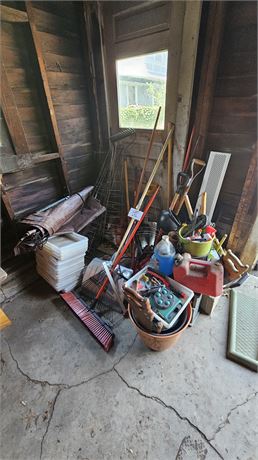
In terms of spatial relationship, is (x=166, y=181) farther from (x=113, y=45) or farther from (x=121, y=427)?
(x=121, y=427)

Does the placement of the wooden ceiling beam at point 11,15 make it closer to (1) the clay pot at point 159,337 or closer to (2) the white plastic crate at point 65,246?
Result: (2) the white plastic crate at point 65,246

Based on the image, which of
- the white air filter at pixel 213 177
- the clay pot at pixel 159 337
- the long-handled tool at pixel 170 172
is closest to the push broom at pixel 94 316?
the clay pot at pixel 159 337

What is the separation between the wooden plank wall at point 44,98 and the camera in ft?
4.86

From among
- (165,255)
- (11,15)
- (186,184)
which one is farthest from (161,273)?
(11,15)

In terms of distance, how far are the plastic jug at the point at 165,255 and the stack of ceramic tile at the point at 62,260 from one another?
643 millimetres

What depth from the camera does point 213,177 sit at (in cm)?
164

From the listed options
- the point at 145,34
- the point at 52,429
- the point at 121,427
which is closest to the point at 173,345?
the point at 121,427

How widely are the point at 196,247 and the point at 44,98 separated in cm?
165

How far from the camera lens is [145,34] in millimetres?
1564

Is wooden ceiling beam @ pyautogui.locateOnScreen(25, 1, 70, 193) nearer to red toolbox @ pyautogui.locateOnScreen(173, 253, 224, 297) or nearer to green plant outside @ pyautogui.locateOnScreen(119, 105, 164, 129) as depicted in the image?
green plant outside @ pyautogui.locateOnScreen(119, 105, 164, 129)

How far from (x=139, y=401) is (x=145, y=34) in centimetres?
246

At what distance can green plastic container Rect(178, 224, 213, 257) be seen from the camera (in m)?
1.30

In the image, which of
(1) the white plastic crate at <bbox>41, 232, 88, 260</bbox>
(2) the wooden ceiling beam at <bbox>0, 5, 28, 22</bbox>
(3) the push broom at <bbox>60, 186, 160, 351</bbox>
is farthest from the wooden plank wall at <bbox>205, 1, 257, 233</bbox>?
(2) the wooden ceiling beam at <bbox>0, 5, 28, 22</bbox>

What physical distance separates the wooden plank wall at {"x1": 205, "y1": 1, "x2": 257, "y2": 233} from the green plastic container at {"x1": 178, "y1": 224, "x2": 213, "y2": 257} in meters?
0.56
